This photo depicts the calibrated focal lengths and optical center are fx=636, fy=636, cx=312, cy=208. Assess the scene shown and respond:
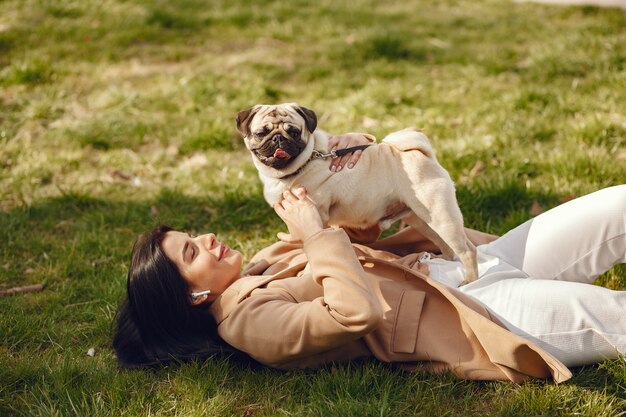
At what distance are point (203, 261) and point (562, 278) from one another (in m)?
1.64

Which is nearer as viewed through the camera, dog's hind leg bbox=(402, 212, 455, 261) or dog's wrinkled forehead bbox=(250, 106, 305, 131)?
dog's wrinkled forehead bbox=(250, 106, 305, 131)

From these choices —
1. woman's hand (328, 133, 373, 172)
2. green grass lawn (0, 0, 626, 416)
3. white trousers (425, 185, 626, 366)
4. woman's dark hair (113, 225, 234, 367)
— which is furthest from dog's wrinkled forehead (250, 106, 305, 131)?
green grass lawn (0, 0, 626, 416)

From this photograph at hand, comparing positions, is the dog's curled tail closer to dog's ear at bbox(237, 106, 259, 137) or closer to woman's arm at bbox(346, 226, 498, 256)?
woman's arm at bbox(346, 226, 498, 256)

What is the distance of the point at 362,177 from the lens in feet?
9.96

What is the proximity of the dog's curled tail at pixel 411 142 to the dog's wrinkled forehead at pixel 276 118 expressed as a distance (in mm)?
475

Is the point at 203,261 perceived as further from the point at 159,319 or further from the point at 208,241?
the point at 159,319

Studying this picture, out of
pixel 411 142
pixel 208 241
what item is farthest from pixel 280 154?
pixel 411 142

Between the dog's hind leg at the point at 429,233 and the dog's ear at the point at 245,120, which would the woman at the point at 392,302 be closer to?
the dog's hind leg at the point at 429,233

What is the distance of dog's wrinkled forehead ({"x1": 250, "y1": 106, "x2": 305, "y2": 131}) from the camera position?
2.95 m

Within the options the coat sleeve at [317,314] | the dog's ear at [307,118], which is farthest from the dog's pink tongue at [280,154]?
the coat sleeve at [317,314]

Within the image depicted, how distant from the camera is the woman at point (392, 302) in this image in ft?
8.18

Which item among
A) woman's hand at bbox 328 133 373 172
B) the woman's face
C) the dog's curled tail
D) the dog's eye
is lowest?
the woman's face

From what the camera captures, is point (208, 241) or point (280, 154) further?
point (208, 241)

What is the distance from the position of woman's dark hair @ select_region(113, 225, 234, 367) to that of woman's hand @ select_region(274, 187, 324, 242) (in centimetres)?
55
